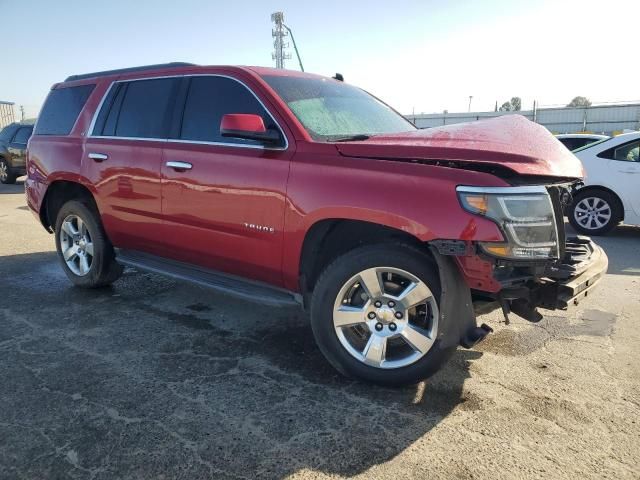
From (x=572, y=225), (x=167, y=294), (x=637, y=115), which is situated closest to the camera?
(x=167, y=294)

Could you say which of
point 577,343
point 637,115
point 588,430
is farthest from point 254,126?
point 637,115

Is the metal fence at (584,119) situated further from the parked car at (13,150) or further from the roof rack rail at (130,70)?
the roof rack rail at (130,70)

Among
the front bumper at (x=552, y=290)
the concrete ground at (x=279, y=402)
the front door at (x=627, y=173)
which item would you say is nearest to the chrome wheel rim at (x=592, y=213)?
the front door at (x=627, y=173)

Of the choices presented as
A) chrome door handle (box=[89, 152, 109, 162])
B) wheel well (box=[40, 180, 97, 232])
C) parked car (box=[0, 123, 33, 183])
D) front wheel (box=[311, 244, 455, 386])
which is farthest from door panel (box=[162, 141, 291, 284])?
parked car (box=[0, 123, 33, 183])

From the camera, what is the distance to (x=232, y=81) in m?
3.77

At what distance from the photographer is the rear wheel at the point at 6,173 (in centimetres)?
1565

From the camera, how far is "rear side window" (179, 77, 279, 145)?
→ 12.0 feet

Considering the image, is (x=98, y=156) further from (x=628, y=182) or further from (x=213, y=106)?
(x=628, y=182)

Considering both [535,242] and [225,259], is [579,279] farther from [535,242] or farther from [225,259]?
[225,259]

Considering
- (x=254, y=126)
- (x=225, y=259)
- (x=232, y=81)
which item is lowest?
(x=225, y=259)

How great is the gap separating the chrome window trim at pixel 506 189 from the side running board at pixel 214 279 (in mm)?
1352

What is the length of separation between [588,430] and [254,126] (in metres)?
2.57

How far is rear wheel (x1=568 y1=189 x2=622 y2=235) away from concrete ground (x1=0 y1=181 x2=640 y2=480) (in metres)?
3.96

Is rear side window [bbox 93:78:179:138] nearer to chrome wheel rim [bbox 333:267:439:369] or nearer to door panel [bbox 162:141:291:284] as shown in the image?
door panel [bbox 162:141:291:284]
